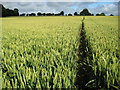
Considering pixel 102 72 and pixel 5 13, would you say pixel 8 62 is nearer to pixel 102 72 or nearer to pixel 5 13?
pixel 102 72

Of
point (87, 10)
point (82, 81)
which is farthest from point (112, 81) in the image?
point (87, 10)

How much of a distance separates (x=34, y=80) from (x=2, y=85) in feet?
1.69

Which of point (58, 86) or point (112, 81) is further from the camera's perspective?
point (112, 81)

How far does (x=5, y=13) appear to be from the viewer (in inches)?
2643

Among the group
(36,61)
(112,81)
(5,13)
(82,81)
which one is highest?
(5,13)

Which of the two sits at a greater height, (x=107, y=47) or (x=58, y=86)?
(x=107, y=47)

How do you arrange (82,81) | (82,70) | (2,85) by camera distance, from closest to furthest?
(2,85)
(82,81)
(82,70)

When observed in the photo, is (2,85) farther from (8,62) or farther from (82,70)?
(82,70)

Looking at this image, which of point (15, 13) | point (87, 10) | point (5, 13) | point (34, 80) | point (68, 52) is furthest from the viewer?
point (87, 10)

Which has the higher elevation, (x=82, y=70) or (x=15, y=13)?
(x=15, y=13)

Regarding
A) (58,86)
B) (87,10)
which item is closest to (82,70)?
(58,86)

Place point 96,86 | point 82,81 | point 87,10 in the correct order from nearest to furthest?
point 96,86 → point 82,81 → point 87,10

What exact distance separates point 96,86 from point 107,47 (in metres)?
1.98

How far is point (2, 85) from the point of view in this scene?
253 centimetres
